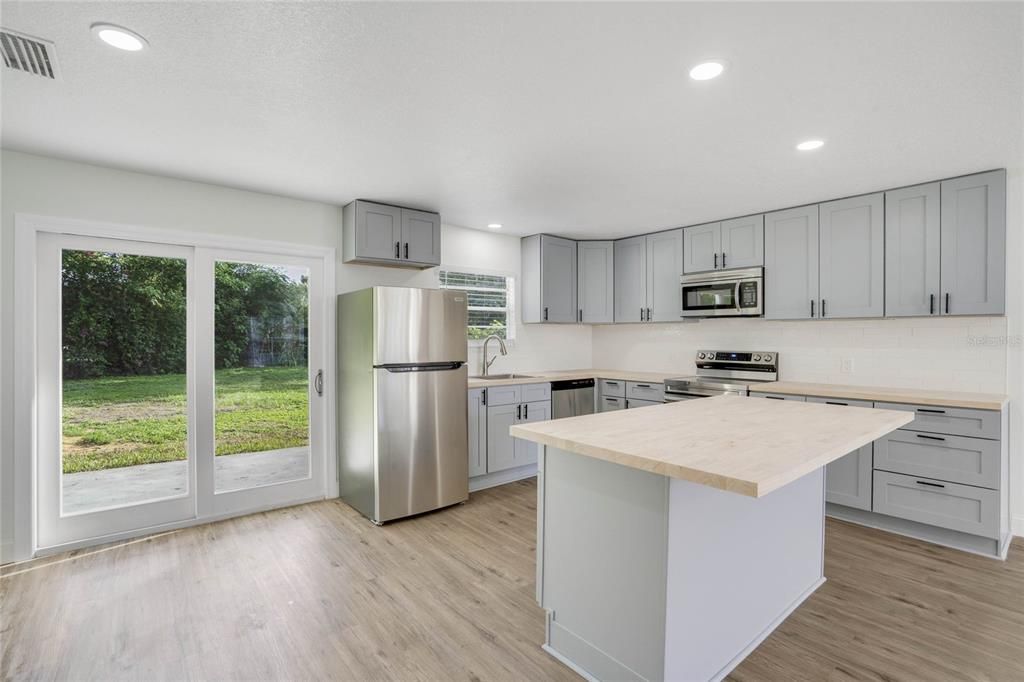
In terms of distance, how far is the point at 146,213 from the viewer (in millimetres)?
3242

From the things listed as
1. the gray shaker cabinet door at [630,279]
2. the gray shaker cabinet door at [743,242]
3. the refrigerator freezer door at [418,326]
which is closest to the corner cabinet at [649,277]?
the gray shaker cabinet door at [630,279]

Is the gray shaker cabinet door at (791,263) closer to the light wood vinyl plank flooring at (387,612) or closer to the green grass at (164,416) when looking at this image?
the light wood vinyl plank flooring at (387,612)

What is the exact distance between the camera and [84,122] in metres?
2.47

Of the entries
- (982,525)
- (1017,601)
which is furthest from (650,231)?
(1017,601)

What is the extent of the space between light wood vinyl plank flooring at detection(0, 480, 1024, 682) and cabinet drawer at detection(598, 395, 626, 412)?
2024 millimetres

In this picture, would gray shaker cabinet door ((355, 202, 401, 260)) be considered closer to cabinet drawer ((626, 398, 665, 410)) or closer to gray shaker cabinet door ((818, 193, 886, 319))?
cabinet drawer ((626, 398, 665, 410))

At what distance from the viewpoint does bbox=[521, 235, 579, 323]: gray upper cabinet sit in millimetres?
5082

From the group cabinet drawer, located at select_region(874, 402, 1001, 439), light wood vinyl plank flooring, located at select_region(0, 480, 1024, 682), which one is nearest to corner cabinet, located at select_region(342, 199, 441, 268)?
light wood vinyl plank flooring, located at select_region(0, 480, 1024, 682)

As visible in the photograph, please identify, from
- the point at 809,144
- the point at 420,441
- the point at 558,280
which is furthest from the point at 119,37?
the point at 558,280

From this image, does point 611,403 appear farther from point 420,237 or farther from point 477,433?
point 420,237

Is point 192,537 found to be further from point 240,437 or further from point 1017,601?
point 1017,601

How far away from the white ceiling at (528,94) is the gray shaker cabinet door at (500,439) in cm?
194

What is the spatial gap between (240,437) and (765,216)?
455 centimetres

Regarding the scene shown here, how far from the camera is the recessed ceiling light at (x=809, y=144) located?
106 inches
